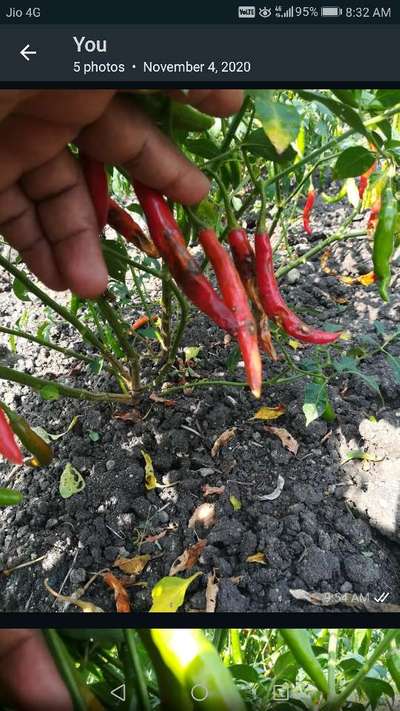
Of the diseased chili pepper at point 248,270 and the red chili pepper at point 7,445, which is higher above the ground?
the diseased chili pepper at point 248,270

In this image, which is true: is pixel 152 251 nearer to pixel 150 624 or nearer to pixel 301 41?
pixel 301 41

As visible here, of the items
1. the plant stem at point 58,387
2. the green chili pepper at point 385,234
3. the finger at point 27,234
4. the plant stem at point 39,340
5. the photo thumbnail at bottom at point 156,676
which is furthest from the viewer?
the plant stem at point 39,340

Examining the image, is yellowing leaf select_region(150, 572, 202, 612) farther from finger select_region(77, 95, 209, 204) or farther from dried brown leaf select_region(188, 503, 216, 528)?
finger select_region(77, 95, 209, 204)

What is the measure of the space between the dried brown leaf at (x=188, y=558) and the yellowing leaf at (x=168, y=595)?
9 centimetres

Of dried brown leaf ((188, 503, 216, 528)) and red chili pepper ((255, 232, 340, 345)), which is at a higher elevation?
red chili pepper ((255, 232, 340, 345))

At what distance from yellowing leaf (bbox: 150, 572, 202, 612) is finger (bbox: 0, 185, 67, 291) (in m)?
0.40

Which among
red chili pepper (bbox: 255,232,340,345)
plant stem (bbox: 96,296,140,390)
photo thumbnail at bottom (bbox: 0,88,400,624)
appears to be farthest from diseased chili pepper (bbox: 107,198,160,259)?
plant stem (bbox: 96,296,140,390)

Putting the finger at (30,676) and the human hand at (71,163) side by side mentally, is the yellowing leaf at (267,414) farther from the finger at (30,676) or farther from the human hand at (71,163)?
the finger at (30,676)

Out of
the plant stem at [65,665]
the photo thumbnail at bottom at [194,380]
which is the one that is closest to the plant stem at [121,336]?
the photo thumbnail at bottom at [194,380]

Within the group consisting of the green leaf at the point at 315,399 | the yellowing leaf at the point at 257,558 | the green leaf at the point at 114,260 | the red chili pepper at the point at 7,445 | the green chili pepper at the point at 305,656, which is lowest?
the yellowing leaf at the point at 257,558

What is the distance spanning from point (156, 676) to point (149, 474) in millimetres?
653

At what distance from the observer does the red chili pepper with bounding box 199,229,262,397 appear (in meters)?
0.58

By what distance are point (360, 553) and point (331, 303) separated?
63 centimetres

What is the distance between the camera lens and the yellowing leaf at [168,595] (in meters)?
0.82
